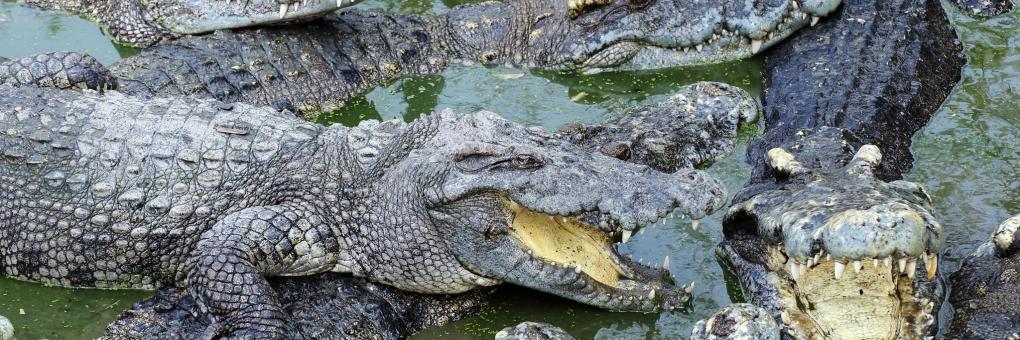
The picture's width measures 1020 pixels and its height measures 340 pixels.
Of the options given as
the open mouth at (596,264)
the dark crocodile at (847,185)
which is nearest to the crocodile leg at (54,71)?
the open mouth at (596,264)

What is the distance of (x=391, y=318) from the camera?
4793 millimetres

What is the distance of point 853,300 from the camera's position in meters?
4.56

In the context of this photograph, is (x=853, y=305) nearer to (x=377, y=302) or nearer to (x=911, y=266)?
(x=911, y=266)

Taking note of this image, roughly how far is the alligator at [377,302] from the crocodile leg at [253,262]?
9cm

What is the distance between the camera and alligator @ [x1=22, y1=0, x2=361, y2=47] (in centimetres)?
683

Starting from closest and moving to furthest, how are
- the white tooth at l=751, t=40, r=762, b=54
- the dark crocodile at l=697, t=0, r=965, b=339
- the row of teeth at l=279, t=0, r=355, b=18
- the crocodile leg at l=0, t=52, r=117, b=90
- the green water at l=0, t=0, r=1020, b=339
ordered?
the dark crocodile at l=697, t=0, r=965, b=339 → the green water at l=0, t=0, r=1020, b=339 → the crocodile leg at l=0, t=52, r=117, b=90 → the row of teeth at l=279, t=0, r=355, b=18 → the white tooth at l=751, t=40, r=762, b=54

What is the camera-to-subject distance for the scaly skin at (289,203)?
452cm

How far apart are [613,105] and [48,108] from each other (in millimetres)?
2989

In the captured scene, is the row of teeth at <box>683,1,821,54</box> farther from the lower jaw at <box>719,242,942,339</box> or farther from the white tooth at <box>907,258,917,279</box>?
the white tooth at <box>907,258,917,279</box>

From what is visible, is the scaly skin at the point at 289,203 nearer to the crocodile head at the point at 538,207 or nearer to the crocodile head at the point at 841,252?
the crocodile head at the point at 538,207

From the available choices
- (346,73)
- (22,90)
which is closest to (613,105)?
(346,73)

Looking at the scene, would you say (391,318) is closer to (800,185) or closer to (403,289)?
(403,289)

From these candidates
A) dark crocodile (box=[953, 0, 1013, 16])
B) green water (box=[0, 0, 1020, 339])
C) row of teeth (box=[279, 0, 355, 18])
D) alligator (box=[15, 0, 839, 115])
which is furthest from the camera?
dark crocodile (box=[953, 0, 1013, 16])

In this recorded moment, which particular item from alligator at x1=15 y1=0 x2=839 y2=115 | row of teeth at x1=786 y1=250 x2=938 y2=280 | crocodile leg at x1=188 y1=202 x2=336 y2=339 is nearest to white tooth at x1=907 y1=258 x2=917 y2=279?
row of teeth at x1=786 y1=250 x2=938 y2=280
